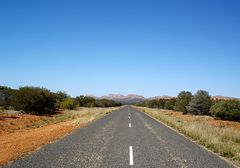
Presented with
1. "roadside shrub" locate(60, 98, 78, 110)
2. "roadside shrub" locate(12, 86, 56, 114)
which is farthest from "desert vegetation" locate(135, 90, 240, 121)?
"roadside shrub" locate(12, 86, 56, 114)

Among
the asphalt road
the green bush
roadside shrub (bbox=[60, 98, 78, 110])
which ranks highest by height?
roadside shrub (bbox=[60, 98, 78, 110])

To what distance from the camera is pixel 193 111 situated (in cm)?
7656

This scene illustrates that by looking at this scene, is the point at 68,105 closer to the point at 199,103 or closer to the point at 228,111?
the point at 199,103

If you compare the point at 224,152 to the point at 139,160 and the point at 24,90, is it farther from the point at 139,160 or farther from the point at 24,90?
the point at 24,90

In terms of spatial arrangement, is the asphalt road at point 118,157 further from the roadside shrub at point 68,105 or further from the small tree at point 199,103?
the roadside shrub at point 68,105

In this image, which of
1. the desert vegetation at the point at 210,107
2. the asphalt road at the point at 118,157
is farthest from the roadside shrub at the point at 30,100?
the asphalt road at the point at 118,157

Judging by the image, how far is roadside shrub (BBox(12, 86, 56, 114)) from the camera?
48.8 meters

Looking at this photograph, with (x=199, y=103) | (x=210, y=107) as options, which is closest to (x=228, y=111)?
(x=210, y=107)

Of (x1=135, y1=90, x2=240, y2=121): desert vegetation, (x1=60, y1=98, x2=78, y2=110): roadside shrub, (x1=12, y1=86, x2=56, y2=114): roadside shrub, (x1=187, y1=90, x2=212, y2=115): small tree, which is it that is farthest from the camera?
(x1=60, y1=98, x2=78, y2=110): roadside shrub

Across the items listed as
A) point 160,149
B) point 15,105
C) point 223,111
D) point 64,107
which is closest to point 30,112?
point 15,105

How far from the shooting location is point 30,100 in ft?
159

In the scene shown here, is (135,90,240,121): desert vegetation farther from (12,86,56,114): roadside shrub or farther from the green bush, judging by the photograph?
(12,86,56,114): roadside shrub

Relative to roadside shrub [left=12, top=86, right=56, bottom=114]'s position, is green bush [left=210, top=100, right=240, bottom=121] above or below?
below

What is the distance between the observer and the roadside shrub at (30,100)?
160ft
